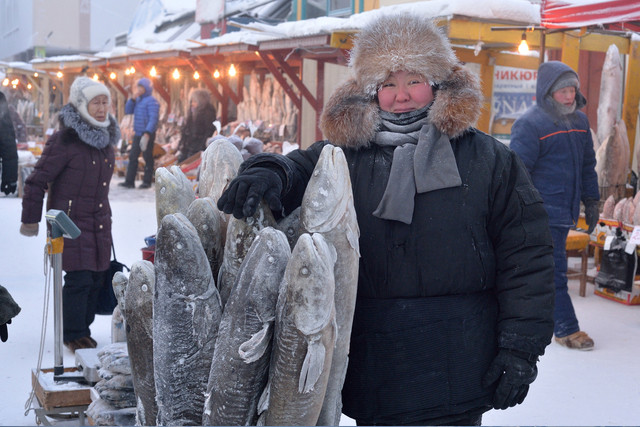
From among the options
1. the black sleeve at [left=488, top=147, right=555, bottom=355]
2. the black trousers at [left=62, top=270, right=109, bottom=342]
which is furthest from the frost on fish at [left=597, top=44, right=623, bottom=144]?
the black sleeve at [left=488, top=147, right=555, bottom=355]

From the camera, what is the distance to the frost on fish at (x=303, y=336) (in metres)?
1.54

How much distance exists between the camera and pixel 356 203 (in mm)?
2041

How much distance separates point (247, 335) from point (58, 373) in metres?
1.89

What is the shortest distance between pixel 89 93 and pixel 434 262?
10.1 feet

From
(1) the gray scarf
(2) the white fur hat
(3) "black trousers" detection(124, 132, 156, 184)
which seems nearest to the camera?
(1) the gray scarf

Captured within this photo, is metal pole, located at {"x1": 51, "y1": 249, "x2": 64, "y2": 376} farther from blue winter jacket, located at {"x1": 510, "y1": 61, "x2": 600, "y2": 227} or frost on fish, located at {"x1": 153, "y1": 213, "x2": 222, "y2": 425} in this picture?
blue winter jacket, located at {"x1": 510, "y1": 61, "x2": 600, "y2": 227}

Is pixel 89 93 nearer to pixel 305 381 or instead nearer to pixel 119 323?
pixel 119 323

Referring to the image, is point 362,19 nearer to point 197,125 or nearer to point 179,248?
point 197,125

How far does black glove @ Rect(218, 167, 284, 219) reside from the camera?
5.64 feet

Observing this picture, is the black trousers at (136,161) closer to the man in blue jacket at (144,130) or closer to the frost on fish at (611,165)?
the man in blue jacket at (144,130)

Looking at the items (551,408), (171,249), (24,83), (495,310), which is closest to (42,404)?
(171,249)

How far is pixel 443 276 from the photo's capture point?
6.51ft

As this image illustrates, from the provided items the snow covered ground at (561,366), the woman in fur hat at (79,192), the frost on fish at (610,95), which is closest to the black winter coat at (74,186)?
the woman in fur hat at (79,192)

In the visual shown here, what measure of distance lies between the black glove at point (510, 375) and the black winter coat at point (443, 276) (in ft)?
0.09
